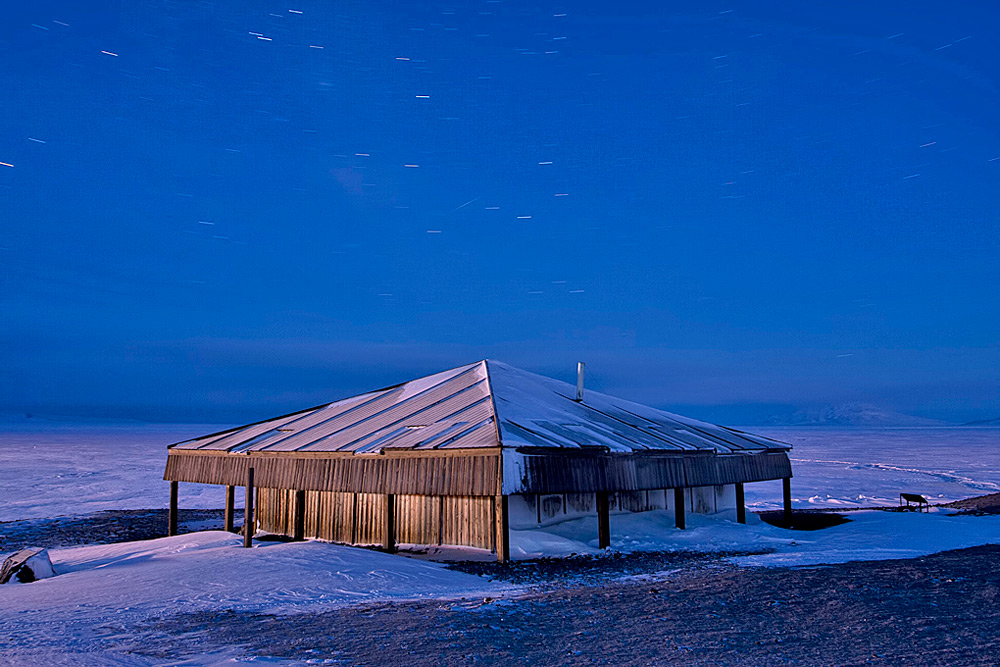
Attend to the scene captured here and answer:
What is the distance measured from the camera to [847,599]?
13.1m

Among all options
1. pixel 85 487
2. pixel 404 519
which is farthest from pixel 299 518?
pixel 85 487

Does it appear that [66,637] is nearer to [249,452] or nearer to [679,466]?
[249,452]

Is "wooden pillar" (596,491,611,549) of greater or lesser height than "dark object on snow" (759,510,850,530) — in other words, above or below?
above

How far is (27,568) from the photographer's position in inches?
662

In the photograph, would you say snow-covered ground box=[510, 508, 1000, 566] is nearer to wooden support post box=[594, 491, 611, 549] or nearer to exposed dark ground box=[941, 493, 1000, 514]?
wooden support post box=[594, 491, 611, 549]

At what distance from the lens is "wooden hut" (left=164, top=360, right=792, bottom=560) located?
19.6m

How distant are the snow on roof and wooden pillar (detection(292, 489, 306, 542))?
1888 millimetres

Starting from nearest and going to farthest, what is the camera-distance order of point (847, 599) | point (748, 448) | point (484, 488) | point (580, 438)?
point (847, 599)
point (484, 488)
point (580, 438)
point (748, 448)

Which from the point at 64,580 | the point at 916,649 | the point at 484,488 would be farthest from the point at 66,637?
the point at 916,649

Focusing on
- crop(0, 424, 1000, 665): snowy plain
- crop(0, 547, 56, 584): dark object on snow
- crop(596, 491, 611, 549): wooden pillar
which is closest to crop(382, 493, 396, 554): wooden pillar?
crop(0, 424, 1000, 665): snowy plain

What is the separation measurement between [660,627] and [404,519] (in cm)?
1235

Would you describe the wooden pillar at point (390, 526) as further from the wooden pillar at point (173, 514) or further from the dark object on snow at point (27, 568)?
the wooden pillar at point (173, 514)

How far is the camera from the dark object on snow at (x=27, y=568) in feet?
54.4

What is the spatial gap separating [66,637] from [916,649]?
11.8 meters
